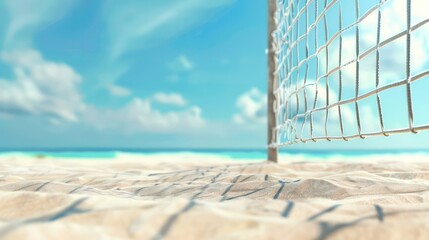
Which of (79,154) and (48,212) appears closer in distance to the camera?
(48,212)

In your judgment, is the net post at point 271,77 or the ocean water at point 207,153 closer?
the net post at point 271,77

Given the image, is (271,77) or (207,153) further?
(207,153)

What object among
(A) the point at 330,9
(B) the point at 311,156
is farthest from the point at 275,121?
(B) the point at 311,156

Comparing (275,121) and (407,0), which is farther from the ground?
(407,0)

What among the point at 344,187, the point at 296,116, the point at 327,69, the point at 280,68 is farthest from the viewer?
the point at 280,68

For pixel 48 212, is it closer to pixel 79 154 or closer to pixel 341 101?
pixel 341 101

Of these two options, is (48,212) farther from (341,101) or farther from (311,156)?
(311,156)

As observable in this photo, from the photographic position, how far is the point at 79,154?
16375 millimetres

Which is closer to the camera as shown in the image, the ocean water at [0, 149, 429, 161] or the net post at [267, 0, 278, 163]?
the net post at [267, 0, 278, 163]

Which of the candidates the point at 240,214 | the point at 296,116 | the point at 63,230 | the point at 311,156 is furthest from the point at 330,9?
the point at 311,156

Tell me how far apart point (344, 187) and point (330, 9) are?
1.00m

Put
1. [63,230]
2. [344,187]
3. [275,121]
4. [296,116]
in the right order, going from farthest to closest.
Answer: [275,121] → [296,116] → [344,187] → [63,230]

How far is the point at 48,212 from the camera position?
2.33 feet

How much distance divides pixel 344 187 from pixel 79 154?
53.5 feet
